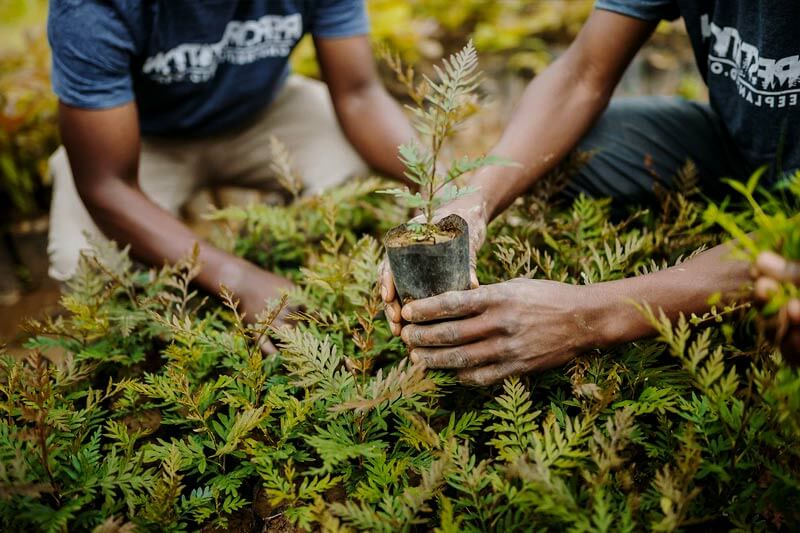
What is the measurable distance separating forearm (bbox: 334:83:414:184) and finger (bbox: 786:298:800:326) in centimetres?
184

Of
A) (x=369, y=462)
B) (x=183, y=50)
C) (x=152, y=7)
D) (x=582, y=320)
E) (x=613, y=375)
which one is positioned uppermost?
(x=152, y=7)

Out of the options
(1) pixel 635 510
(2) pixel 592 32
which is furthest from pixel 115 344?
(2) pixel 592 32

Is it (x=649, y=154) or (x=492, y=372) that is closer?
(x=492, y=372)

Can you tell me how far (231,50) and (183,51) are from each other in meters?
0.25

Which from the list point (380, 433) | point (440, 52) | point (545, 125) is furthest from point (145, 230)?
point (440, 52)

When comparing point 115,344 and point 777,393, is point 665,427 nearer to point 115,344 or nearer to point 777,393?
point 777,393

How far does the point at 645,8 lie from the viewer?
2111mm

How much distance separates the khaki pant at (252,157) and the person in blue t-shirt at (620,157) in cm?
128

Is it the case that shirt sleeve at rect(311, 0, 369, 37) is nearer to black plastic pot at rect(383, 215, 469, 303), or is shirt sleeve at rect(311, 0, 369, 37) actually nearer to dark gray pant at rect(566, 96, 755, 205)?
dark gray pant at rect(566, 96, 755, 205)

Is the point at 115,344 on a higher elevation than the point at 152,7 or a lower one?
lower

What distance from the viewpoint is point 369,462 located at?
4.76ft

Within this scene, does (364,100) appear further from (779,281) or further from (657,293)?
(779,281)

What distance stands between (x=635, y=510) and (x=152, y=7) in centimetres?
241

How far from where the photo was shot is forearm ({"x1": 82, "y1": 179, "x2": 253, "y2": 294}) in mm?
2150
